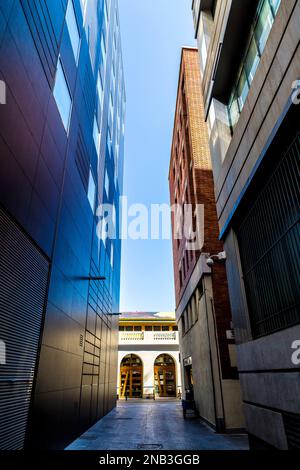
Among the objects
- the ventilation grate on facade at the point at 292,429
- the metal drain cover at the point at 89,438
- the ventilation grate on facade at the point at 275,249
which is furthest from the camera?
the metal drain cover at the point at 89,438

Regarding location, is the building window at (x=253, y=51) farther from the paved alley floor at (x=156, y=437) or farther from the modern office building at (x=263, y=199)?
the paved alley floor at (x=156, y=437)

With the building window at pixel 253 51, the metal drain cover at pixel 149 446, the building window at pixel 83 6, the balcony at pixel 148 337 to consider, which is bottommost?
the metal drain cover at pixel 149 446

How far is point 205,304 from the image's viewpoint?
50.2ft

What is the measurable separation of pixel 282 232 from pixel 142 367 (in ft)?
111

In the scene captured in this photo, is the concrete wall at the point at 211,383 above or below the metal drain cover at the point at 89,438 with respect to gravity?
above

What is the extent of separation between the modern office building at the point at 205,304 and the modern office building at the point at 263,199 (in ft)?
17.0

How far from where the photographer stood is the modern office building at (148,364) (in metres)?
35.4

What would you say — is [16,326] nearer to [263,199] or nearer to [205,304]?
[263,199]

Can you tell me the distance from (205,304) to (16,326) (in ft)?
34.0

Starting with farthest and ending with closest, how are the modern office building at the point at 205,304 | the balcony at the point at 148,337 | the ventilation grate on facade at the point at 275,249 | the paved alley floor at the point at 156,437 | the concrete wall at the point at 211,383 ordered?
the balcony at the point at 148,337 → the modern office building at the point at 205,304 → the concrete wall at the point at 211,383 → the paved alley floor at the point at 156,437 → the ventilation grate on facade at the point at 275,249

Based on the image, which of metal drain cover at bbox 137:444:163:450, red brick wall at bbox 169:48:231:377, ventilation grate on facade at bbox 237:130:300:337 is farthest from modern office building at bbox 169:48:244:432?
ventilation grate on facade at bbox 237:130:300:337

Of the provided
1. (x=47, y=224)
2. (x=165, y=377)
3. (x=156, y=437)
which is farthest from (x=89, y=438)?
(x=165, y=377)

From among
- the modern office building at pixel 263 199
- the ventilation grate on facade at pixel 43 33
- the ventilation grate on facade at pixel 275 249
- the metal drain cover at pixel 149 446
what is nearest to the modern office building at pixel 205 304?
the metal drain cover at pixel 149 446

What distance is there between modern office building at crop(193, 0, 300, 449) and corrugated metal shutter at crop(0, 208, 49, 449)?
592cm
